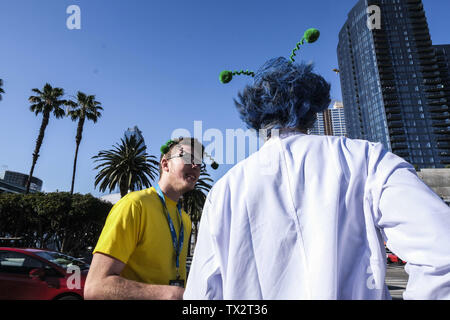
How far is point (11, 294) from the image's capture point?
5355 mm

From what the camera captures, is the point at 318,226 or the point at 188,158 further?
the point at 188,158

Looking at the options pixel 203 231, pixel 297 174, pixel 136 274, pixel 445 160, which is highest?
pixel 445 160

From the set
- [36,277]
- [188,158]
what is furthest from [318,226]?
[36,277]

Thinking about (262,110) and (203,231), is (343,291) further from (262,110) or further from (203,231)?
(262,110)

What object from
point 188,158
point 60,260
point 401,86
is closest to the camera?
point 188,158

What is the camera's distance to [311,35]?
1.36m

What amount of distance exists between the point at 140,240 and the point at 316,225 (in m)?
1.31

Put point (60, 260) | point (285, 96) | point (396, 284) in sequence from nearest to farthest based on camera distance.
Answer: point (285, 96) < point (60, 260) < point (396, 284)

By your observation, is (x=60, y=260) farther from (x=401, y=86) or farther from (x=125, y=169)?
(x=401, y=86)

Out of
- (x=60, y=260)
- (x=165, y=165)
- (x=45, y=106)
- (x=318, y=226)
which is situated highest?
(x=45, y=106)

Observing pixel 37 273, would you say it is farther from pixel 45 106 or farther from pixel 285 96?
pixel 45 106

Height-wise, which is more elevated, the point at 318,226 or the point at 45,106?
the point at 45,106

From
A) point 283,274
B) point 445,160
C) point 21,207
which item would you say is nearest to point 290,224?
point 283,274
